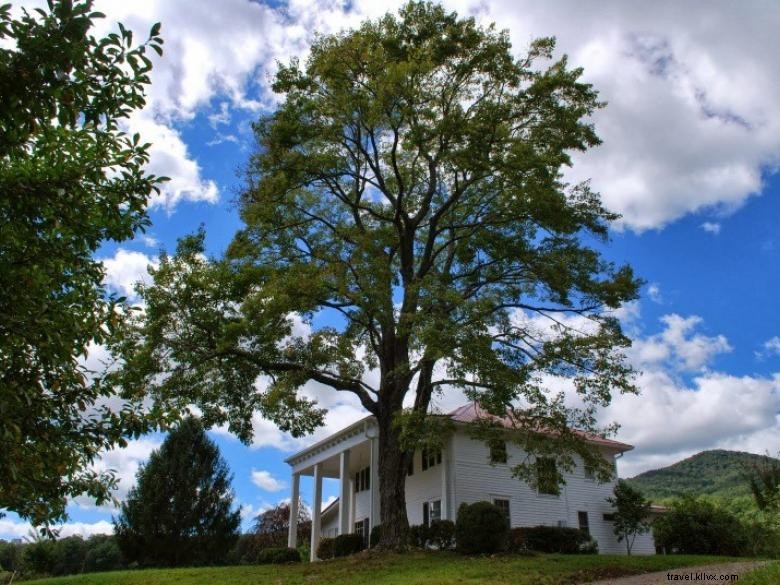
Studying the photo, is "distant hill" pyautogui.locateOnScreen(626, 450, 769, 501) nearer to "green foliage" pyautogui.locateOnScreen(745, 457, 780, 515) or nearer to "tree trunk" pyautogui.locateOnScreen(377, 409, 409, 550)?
"green foliage" pyautogui.locateOnScreen(745, 457, 780, 515)

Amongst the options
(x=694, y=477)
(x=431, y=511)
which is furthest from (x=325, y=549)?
(x=694, y=477)

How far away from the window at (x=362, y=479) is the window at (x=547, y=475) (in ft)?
49.1

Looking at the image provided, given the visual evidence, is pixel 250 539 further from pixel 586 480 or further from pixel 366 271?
pixel 366 271

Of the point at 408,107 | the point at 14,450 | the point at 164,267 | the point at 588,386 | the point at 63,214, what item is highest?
the point at 408,107

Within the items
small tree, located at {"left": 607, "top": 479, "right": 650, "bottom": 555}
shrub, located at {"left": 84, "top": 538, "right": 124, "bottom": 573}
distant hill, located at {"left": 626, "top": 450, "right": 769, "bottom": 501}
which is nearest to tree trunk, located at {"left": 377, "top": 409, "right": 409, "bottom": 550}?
small tree, located at {"left": 607, "top": 479, "right": 650, "bottom": 555}

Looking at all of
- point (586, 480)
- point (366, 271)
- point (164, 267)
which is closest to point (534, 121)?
point (366, 271)

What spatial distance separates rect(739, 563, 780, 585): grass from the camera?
7.57m

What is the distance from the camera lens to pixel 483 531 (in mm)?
17875

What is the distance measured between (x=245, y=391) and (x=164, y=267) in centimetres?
473

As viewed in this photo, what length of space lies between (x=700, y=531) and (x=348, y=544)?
12.4 m

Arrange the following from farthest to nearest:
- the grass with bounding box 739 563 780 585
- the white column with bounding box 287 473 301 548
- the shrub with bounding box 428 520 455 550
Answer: the white column with bounding box 287 473 301 548 → the shrub with bounding box 428 520 455 550 → the grass with bounding box 739 563 780 585

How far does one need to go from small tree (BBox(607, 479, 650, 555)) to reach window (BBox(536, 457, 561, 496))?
10522 mm

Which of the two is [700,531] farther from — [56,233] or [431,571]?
[56,233]

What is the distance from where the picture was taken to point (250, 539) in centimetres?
3900
